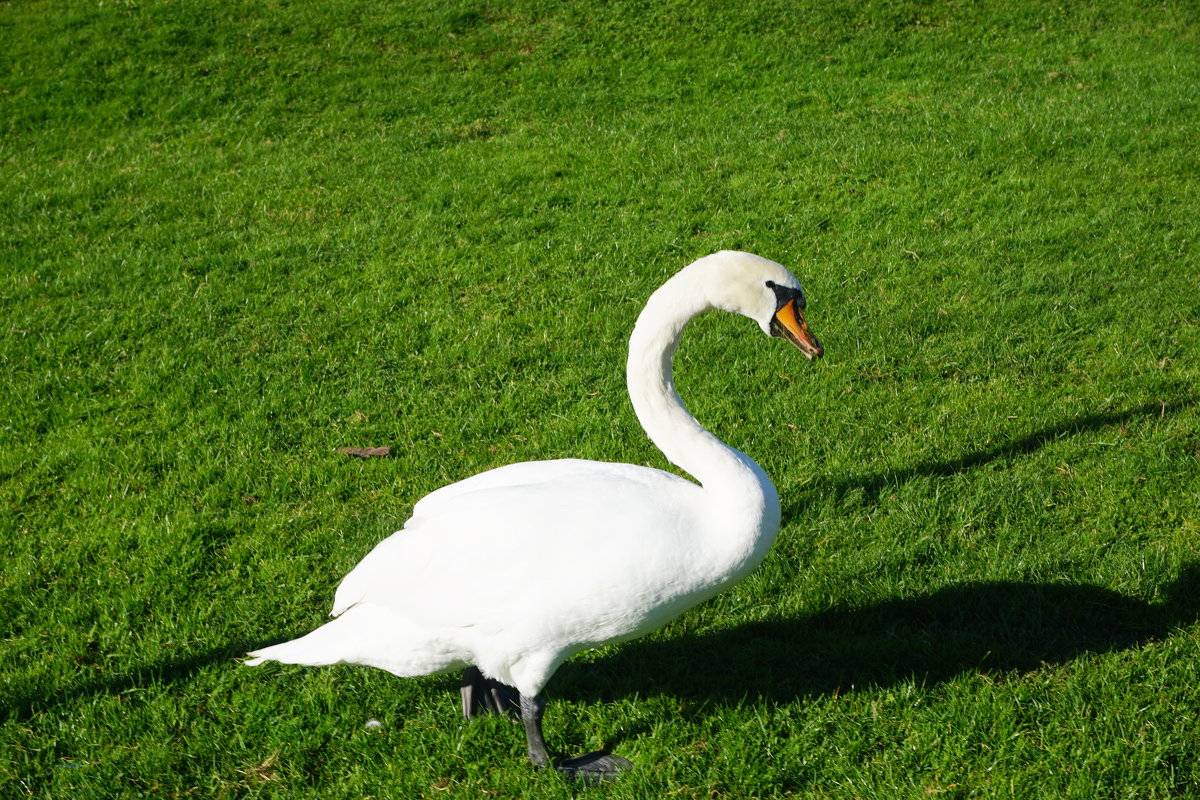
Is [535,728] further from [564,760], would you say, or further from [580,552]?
[580,552]

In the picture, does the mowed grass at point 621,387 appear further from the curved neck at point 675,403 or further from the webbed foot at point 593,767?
the curved neck at point 675,403

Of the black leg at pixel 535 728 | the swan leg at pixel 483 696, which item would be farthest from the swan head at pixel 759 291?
the swan leg at pixel 483 696

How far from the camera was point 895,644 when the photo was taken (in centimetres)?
411

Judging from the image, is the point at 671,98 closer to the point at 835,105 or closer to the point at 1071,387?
the point at 835,105

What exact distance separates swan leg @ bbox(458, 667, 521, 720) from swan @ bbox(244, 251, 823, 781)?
26 centimetres

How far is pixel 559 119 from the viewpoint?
1117 cm

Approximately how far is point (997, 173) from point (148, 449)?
7186 millimetres

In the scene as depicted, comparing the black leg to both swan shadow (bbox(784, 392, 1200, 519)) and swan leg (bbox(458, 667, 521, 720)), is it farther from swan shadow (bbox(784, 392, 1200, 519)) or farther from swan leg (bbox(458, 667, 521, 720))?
swan shadow (bbox(784, 392, 1200, 519))

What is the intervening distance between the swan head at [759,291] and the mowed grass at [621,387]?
1.40m

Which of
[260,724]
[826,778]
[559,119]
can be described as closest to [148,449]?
[260,724]

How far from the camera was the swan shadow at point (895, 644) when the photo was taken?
13.1 feet

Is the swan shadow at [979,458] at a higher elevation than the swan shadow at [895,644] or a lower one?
higher

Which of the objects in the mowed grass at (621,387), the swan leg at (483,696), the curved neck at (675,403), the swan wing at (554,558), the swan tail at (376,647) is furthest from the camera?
the swan leg at (483,696)

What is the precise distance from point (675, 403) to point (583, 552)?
A: 67 centimetres
